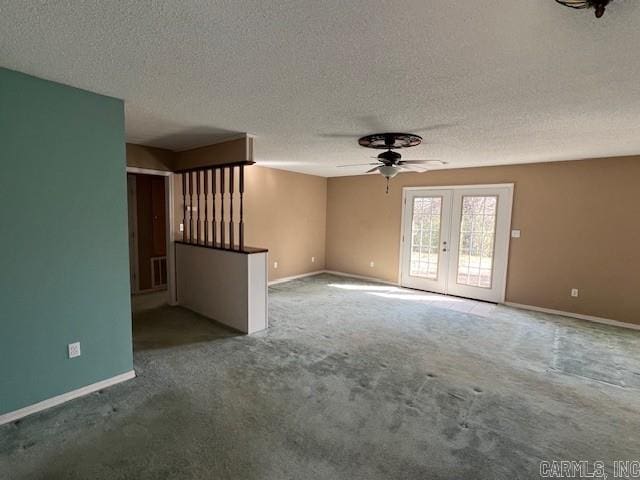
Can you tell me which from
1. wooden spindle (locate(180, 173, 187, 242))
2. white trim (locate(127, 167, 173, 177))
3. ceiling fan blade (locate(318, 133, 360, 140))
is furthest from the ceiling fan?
white trim (locate(127, 167, 173, 177))

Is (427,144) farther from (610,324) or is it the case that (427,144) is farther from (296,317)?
(610,324)

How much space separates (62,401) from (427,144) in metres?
4.42

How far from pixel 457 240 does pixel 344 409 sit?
14.0ft

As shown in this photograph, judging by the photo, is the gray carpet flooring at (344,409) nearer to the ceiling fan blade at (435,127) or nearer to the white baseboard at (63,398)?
the white baseboard at (63,398)

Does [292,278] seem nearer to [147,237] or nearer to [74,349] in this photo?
[147,237]

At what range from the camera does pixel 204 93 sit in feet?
7.89

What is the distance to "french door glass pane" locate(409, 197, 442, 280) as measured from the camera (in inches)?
237

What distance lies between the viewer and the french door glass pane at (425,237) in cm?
603

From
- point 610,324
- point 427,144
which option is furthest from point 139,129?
point 610,324

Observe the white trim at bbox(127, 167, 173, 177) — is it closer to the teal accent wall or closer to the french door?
the teal accent wall

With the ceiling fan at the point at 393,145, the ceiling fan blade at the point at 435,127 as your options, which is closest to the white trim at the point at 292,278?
the ceiling fan at the point at 393,145

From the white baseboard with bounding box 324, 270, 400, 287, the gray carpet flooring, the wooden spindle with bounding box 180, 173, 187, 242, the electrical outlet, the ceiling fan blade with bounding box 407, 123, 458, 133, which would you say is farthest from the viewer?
the white baseboard with bounding box 324, 270, 400, 287

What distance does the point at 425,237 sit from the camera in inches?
244

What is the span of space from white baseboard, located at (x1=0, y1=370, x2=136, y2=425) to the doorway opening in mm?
2649
